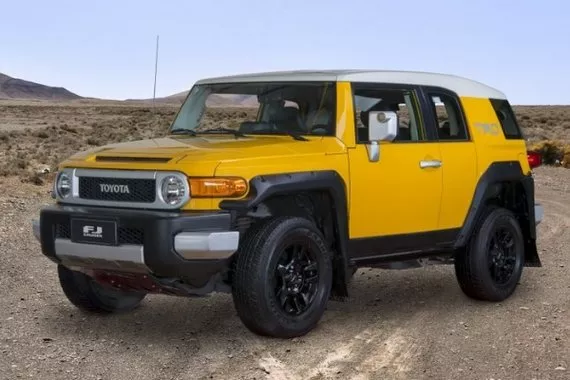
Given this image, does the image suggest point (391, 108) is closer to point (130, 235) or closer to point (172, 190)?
point (172, 190)

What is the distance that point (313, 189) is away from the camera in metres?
6.70

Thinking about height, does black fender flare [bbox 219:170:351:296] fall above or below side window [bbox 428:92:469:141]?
below

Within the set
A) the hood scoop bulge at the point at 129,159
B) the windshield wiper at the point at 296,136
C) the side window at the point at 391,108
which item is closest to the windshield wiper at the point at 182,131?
the windshield wiper at the point at 296,136

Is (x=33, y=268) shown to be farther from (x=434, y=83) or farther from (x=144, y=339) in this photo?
(x=434, y=83)

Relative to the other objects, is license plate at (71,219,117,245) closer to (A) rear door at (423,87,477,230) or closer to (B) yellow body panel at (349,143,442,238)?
(B) yellow body panel at (349,143,442,238)

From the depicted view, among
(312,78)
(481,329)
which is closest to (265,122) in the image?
(312,78)

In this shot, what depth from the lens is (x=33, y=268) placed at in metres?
10.1

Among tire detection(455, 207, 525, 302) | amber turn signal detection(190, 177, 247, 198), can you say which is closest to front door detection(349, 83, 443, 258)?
tire detection(455, 207, 525, 302)

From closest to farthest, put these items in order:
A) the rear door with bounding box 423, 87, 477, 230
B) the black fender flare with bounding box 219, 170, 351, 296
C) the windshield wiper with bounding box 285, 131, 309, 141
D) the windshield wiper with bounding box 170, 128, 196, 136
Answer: the black fender flare with bounding box 219, 170, 351, 296, the windshield wiper with bounding box 285, 131, 309, 141, the windshield wiper with bounding box 170, 128, 196, 136, the rear door with bounding box 423, 87, 477, 230

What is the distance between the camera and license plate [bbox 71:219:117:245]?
20.7 feet

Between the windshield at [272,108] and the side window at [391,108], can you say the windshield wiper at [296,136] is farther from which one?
the side window at [391,108]

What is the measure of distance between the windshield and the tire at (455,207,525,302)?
2034 millimetres

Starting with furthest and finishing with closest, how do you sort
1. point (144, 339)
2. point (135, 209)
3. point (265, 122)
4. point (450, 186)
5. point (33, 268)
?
point (33, 268), point (450, 186), point (265, 122), point (144, 339), point (135, 209)

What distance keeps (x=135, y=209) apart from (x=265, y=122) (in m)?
1.48
